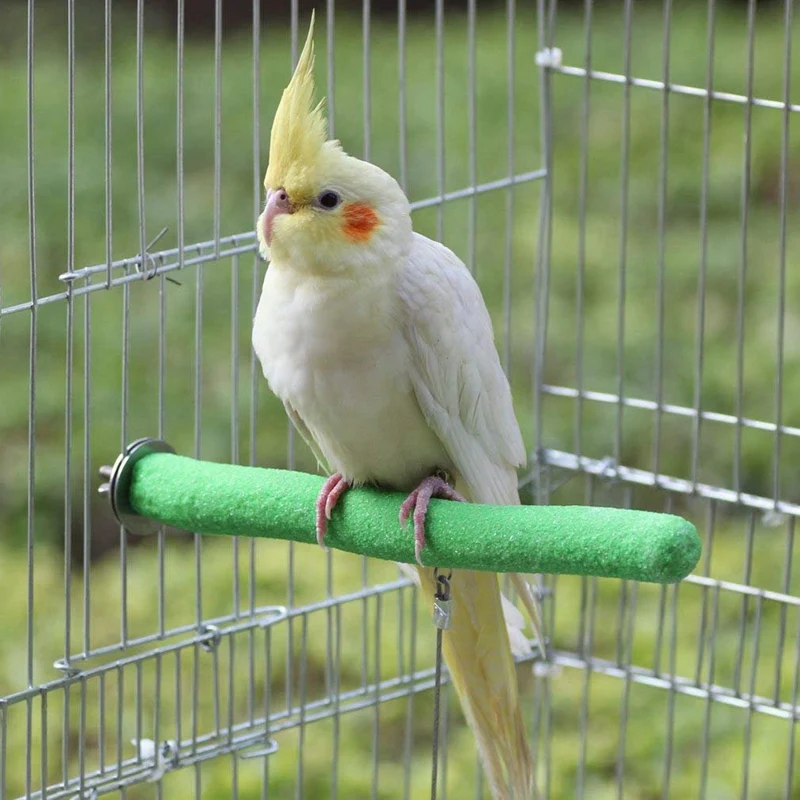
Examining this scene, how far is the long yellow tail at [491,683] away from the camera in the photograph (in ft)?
6.21

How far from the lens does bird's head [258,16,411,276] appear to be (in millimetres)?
1544

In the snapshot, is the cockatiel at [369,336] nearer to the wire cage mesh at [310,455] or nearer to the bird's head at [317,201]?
the bird's head at [317,201]

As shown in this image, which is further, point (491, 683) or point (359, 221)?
point (491, 683)

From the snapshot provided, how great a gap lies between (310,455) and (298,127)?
1.74 meters

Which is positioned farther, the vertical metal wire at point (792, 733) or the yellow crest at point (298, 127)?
the vertical metal wire at point (792, 733)

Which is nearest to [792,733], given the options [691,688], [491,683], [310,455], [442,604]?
[691,688]

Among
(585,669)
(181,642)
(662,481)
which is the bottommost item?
(585,669)

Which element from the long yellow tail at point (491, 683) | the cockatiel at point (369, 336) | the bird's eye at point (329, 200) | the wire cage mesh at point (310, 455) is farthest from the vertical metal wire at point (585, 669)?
the bird's eye at point (329, 200)

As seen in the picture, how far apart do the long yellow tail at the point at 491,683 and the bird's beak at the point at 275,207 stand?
0.53m

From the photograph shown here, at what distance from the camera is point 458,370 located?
171 cm

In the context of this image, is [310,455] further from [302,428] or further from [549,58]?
[302,428]

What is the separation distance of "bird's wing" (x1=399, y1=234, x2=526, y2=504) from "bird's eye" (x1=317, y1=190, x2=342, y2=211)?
0.38 feet

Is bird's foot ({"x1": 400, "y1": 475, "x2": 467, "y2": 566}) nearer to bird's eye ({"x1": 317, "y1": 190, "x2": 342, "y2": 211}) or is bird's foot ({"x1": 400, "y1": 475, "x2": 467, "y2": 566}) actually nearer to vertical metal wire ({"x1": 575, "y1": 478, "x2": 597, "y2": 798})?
bird's eye ({"x1": 317, "y1": 190, "x2": 342, "y2": 211})

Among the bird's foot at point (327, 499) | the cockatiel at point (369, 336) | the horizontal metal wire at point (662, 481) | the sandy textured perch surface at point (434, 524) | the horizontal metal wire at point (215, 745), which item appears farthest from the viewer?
the horizontal metal wire at point (662, 481)
